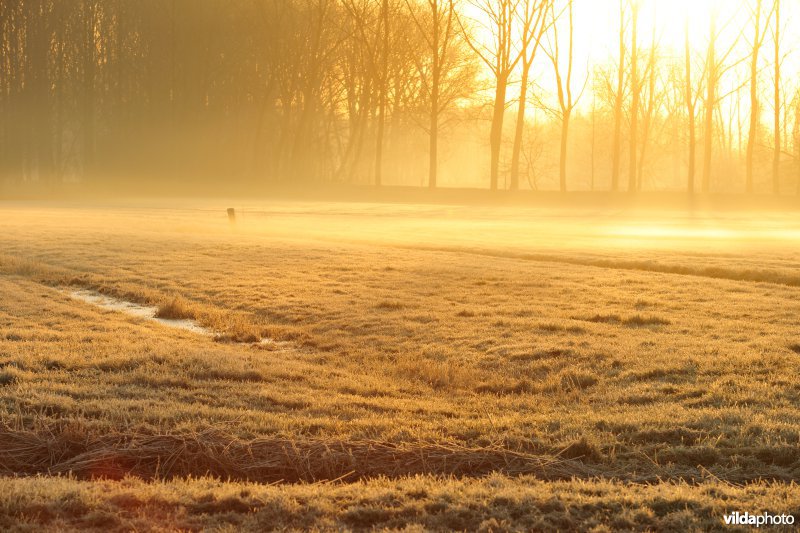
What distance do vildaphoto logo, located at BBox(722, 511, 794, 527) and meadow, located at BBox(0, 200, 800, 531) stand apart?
11 centimetres

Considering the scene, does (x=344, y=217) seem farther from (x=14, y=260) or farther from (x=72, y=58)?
(x=72, y=58)

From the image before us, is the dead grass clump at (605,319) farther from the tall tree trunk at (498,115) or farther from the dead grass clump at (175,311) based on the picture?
the tall tree trunk at (498,115)

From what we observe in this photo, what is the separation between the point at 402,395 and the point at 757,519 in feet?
16.1

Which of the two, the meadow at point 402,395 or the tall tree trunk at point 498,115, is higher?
the tall tree trunk at point 498,115

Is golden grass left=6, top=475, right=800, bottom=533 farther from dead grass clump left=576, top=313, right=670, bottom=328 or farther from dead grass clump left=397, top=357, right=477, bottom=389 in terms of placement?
dead grass clump left=576, top=313, right=670, bottom=328

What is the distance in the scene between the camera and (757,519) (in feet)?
18.8

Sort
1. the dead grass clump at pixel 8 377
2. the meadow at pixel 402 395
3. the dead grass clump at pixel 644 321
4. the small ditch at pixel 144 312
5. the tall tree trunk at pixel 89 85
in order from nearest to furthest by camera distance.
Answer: the meadow at pixel 402 395
the dead grass clump at pixel 8 377
the small ditch at pixel 144 312
the dead grass clump at pixel 644 321
the tall tree trunk at pixel 89 85

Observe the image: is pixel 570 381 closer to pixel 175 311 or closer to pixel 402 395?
pixel 402 395

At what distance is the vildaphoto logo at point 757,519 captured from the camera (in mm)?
5660

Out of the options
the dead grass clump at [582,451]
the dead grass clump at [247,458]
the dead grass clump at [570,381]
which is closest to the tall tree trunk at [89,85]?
the dead grass clump at [570,381]

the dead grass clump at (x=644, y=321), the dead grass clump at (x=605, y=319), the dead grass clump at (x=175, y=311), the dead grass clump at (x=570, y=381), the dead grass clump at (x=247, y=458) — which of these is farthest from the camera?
the dead grass clump at (x=175, y=311)

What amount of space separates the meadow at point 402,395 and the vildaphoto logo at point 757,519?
108mm

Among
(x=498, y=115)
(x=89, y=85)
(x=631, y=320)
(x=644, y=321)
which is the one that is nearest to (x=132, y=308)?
(x=631, y=320)

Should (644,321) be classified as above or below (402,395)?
above
